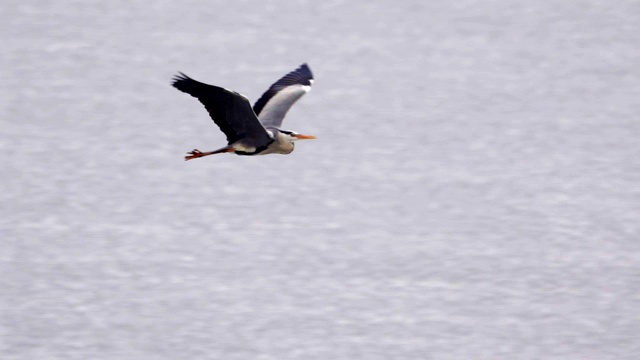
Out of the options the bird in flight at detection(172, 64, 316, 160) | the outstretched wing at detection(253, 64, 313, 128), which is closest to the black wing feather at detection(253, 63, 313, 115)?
the outstretched wing at detection(253, 64, 313, 128)

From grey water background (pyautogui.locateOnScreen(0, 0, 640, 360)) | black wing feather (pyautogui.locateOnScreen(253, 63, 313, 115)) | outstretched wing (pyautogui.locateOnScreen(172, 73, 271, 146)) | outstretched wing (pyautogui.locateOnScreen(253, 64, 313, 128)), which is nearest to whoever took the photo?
outstretched wing (pyautogui.locateOnScreen(172, 73, 271, 146))

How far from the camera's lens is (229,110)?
9.90 m

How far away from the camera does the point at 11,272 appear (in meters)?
16.1

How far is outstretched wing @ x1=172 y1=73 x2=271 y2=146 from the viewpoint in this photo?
31.4 feet

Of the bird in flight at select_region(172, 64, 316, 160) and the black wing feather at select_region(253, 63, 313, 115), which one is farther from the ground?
the black wing feather at select_region(253, 63, 313, 115)

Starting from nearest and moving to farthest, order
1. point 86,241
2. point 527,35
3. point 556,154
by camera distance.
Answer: point 86,241 < point 556,154 < point 527,35

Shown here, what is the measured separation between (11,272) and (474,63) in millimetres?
12753

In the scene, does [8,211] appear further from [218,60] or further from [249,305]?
[218,60]

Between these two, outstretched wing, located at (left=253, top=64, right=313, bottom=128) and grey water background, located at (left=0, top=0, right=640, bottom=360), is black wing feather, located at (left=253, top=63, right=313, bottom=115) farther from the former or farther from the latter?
grey water background, located at (left=0, top=0, right=640, bottom=360)

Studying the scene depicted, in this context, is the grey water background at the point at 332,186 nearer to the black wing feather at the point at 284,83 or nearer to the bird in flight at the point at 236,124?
the black wing feather at the point at 284,83

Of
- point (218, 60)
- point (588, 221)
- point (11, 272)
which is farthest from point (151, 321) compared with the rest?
point (218, 60)

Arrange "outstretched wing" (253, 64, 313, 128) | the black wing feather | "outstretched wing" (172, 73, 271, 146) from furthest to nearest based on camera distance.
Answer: the black wing feather, "outstretched wing" (253, 64, 313, 128), "outstretched wing" (172, 73, 271, 146)

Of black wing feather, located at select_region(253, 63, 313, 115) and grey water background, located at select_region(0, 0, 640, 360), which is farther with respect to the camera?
grey water background, located at select_region(0, 0, 640, 360)

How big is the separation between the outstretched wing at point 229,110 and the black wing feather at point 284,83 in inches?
48.8
